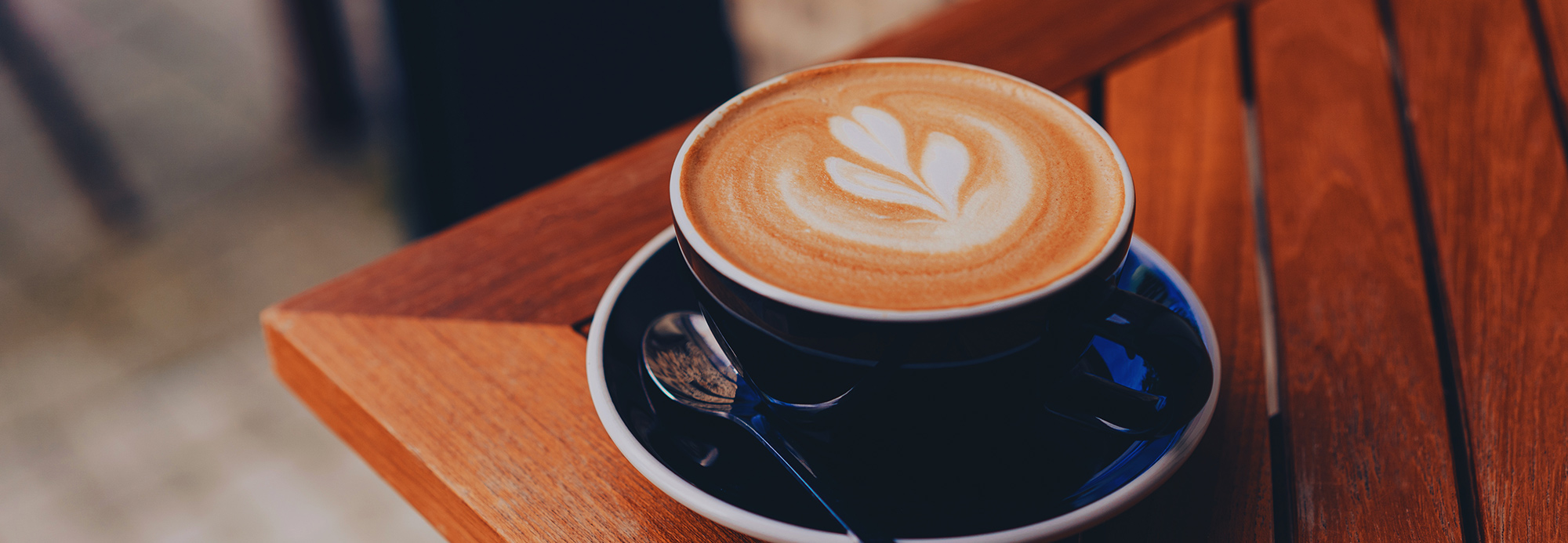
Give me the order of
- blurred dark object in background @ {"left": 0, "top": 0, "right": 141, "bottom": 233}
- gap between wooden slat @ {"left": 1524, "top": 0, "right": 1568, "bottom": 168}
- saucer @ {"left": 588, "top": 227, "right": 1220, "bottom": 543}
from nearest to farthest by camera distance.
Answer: saucer @ {"left": 588, "top": 227, "right": 1220, "bottom": 543} → gap between wooden slat @ {"left": 1524, "top": 0, "right": 1568, "bottom": 168} → blurred dark object in background @ {"left": 0, "top": 0, "right": 141, "bottom": 233}

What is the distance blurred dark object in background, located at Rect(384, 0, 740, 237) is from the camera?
1200mm

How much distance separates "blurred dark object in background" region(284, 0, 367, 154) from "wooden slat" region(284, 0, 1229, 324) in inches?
59.2

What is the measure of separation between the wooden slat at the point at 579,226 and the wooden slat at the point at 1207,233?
43 mm

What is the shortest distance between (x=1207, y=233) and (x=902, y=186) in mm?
264

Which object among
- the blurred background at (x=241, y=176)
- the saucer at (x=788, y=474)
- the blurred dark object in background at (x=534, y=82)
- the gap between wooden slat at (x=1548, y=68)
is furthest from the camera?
the blurred background at (x=241, y=176)

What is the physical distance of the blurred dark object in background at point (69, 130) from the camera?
5.95 feet

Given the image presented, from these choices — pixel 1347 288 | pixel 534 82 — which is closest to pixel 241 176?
pixel 534 82

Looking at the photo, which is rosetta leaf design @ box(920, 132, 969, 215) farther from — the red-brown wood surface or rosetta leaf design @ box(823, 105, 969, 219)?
the red-brown wood surface

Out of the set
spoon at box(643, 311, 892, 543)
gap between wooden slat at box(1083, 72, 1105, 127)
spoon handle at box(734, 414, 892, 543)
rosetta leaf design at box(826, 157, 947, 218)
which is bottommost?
spoon handle at box(734, 414, 892, 543)

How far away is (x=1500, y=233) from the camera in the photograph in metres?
0.59

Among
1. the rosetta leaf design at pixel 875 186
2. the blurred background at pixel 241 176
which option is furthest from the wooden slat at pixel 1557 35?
the blurred background at pixel 241 176

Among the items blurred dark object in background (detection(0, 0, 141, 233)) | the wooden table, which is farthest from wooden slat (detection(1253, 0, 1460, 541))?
blurred dark object in background (detection(0, 0, 141, 233))

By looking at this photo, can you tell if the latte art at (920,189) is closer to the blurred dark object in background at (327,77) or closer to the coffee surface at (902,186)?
the coffee surface at (902,186)

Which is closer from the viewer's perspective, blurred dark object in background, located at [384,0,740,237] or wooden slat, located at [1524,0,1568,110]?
wooden slat, located at [1524,0,1568,110]
